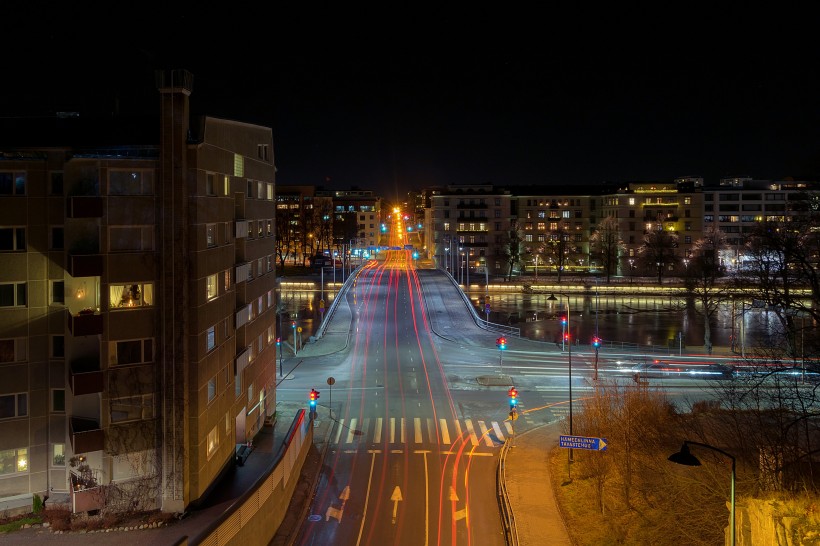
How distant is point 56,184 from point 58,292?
3.50 m

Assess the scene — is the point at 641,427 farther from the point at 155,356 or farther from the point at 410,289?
the point at 410,289

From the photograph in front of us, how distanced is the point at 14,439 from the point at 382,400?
22190 millimetres

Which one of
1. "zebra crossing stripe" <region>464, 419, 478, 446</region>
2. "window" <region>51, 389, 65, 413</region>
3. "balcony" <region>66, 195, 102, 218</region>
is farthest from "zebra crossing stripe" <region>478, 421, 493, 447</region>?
"balcony" <region>66, 195, 102, 218</region>

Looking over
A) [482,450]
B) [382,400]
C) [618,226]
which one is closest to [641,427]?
[482,450]

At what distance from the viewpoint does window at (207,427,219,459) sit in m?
22.4

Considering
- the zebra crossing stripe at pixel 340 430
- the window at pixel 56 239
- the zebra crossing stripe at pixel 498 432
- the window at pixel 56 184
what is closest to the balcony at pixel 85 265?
the window at pixel 56 239

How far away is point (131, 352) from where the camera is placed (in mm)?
20922

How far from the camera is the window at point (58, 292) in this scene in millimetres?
20922

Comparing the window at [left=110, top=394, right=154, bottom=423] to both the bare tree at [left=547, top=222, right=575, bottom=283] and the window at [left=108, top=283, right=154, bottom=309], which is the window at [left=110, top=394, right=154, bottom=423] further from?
the bare tree at [left=547, top=222, right=575, bottom=283]

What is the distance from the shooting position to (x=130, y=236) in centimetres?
2077

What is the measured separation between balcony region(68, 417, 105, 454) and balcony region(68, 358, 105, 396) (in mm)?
1180

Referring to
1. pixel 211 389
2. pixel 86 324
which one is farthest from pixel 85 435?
pixel 211 389

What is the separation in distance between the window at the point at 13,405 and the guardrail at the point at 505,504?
1664 centimetres

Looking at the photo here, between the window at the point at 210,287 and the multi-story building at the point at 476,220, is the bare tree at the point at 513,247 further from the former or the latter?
the window at the point at 210,287
